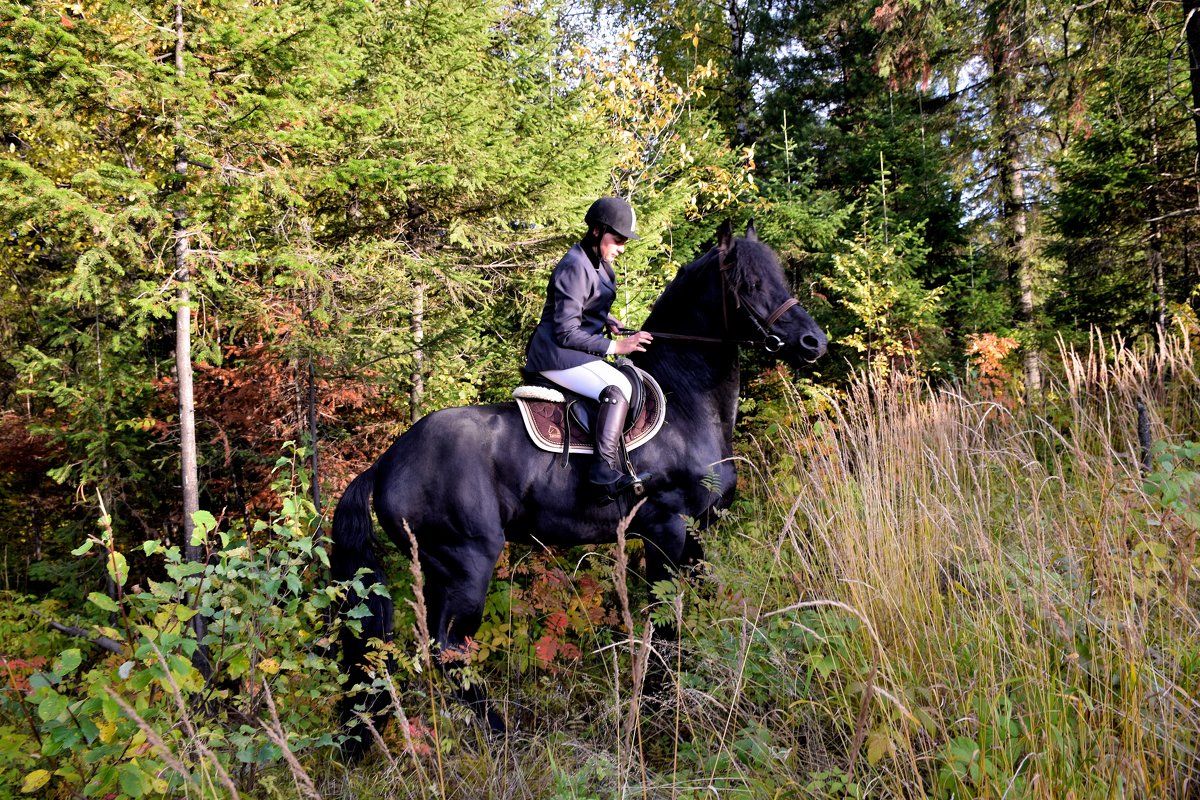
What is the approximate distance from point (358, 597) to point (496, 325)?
562 cm

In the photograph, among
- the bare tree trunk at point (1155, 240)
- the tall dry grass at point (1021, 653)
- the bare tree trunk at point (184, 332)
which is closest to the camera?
the tall dry grass at point (1021, 653)

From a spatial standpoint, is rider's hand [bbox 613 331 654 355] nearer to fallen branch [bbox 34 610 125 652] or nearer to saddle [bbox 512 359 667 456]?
saddle [bbox 512 359 667 456]

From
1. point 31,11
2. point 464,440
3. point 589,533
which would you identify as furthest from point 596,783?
point 31,11

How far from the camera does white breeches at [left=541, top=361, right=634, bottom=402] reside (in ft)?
12.8

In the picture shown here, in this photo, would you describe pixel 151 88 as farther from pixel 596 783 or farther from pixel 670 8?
pixel 670 8

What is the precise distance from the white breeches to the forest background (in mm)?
946

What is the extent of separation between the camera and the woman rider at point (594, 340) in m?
3.80

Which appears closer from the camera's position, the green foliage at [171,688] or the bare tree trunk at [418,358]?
the green foliage at [171,688]

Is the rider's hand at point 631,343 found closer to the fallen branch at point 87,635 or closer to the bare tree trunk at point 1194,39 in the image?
the fallen branch at point 87,635

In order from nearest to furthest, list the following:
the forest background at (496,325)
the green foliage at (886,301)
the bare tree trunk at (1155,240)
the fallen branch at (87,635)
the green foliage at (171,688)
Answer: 1. the green foliage at (171,688)
2. the fallen branch at (87,635)
3. the forest background at (496,325)
4. the green foliage at (886,301)
5. the bare tree trunk at (1155,240)

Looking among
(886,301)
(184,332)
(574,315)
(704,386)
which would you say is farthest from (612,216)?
(886,301)

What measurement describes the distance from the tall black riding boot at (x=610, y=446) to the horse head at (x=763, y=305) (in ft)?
2.65

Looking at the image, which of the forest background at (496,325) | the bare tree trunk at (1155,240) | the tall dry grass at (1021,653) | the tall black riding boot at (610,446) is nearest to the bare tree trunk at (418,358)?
the forest background at (496,325)

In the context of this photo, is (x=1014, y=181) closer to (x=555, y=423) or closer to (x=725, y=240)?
(x=725, y=240)
